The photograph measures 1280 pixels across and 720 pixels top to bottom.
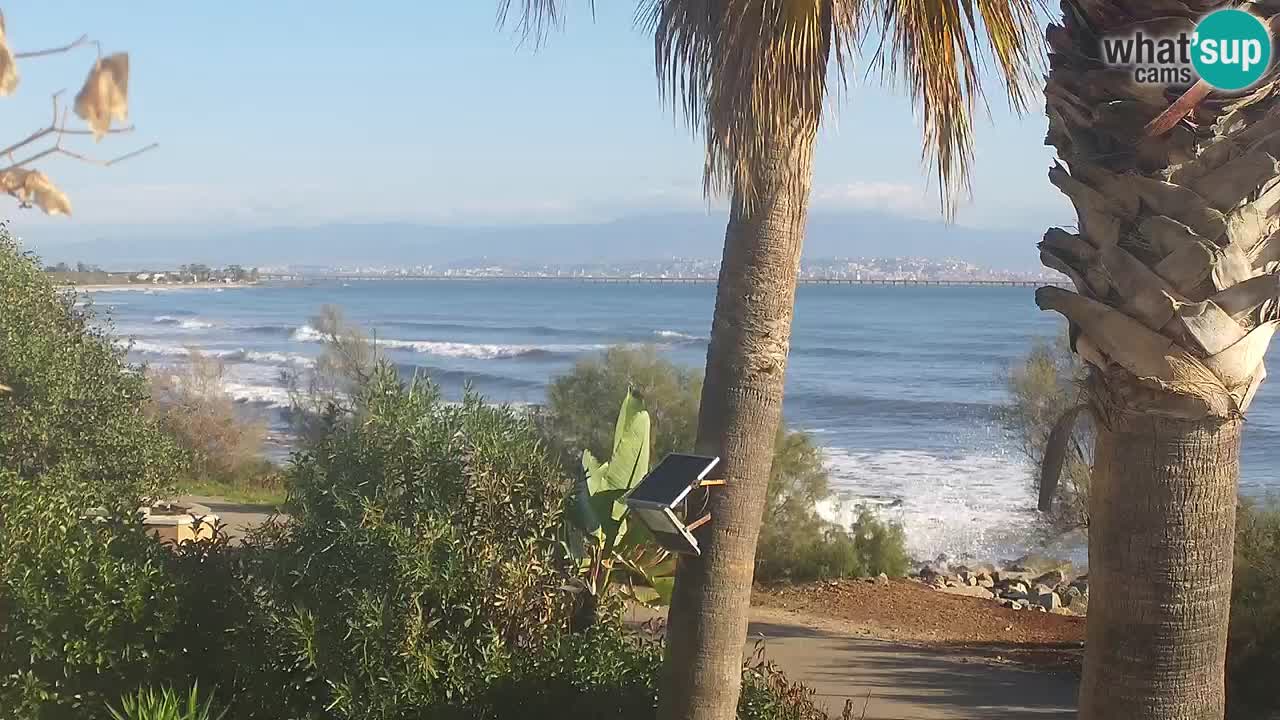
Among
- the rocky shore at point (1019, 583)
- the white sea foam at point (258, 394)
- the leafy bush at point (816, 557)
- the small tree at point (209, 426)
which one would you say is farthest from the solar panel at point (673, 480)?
the white sea foam at point (258, 394)

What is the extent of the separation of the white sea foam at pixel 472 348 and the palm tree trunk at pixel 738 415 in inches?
1845

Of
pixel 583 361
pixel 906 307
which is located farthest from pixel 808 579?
pixel 906 307

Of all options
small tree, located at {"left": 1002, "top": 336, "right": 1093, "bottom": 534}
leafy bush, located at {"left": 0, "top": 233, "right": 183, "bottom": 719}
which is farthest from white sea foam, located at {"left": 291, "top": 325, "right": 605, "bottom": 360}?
leafy bush, located at {"left": 0, "top": 233, "right": 183, "bottom": 719}

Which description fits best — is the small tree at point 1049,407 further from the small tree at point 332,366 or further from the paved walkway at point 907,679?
the small tree at point 332,366

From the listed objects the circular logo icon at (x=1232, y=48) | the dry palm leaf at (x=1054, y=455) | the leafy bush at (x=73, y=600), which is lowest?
the leafy bush at (x=73, y=600)

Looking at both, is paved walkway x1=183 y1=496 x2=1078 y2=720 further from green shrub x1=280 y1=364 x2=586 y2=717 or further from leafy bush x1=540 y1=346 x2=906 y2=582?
leafy bush x1=540 y1=346 x2=906 y2=582

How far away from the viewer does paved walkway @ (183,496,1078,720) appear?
8.36 meters

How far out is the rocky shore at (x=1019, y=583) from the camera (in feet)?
49.5

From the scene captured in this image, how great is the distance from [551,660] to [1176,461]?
349 centimetres

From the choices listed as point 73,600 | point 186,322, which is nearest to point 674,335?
point 186,322

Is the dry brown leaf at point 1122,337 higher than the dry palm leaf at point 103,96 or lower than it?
lower

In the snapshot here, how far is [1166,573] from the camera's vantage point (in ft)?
8.75

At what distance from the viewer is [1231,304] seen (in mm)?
2643

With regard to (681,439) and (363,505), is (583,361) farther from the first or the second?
(363,505)
